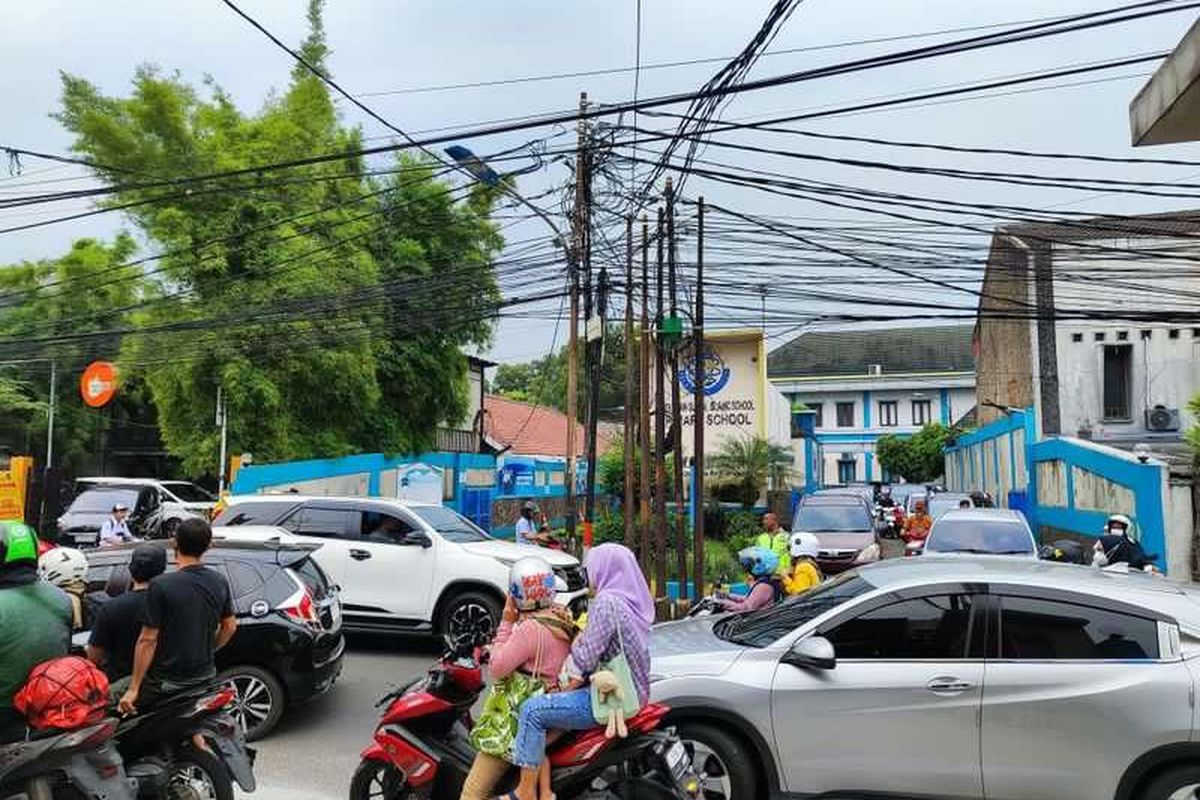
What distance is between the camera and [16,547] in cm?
403

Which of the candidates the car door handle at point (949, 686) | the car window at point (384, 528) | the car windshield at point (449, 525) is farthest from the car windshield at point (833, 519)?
the car door handle at point (949, 686)

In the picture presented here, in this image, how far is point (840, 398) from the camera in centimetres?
5694

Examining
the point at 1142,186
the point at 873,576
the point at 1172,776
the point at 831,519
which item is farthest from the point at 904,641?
the point at 831,519

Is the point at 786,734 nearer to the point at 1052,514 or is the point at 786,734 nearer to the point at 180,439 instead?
the point at 1052,514

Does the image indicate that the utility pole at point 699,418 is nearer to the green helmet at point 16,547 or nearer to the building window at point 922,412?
the green helmet at point 16,547

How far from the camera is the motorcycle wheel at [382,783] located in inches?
179

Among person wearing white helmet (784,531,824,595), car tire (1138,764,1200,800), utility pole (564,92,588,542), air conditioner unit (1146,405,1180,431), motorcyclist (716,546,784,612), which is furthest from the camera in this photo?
air conditioner unit (1146,405,1180,431)

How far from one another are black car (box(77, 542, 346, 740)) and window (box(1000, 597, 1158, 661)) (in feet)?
16.0

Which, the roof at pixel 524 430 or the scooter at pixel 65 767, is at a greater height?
the roof at pixel 524 430

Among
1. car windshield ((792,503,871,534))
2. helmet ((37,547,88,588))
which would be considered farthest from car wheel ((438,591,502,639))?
car windshield ((792,503,871,534))

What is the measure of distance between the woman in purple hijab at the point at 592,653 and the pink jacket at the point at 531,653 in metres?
0.10

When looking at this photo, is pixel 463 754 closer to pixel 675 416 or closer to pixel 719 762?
pixel 719 762

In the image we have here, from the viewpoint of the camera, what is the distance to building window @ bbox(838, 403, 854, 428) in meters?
56.7

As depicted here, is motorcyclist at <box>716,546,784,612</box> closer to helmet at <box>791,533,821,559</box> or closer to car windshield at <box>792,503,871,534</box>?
helmet at <box>791,533,821,559</box>
